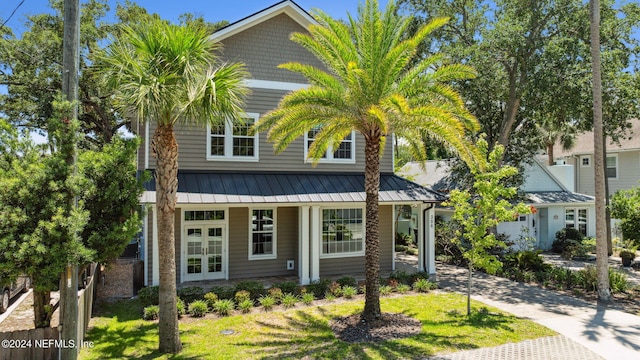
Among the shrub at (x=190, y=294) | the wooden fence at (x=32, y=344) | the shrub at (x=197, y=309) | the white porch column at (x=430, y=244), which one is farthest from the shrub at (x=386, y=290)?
the wooden fence at (x=32, y=344)

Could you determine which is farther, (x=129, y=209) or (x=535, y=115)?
(x=535, y=115)

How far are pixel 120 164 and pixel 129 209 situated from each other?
0.91m

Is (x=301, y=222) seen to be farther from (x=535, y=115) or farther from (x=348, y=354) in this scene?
(x=535, y=115)

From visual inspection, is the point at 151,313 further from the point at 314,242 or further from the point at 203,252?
the point at 314,242

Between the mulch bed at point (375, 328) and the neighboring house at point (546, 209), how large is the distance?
12.4 metres

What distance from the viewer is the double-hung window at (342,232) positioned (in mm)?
15336

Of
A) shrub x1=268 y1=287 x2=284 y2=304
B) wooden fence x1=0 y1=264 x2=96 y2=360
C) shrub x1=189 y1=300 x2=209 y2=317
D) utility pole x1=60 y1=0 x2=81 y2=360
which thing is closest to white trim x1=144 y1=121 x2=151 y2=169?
shrub x1=189 y1=300 x2=209 y2=317

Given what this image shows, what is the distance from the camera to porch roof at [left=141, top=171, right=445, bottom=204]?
41.6ft

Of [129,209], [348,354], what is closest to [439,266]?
[348,354]

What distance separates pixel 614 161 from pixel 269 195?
24844mm

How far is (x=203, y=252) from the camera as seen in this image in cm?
1406

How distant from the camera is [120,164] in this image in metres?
Answer: 7.66

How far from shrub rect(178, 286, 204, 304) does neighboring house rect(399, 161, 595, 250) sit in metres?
14.4

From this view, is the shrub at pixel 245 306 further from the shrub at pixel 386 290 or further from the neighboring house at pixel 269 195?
the shrub at pixel 386 290
